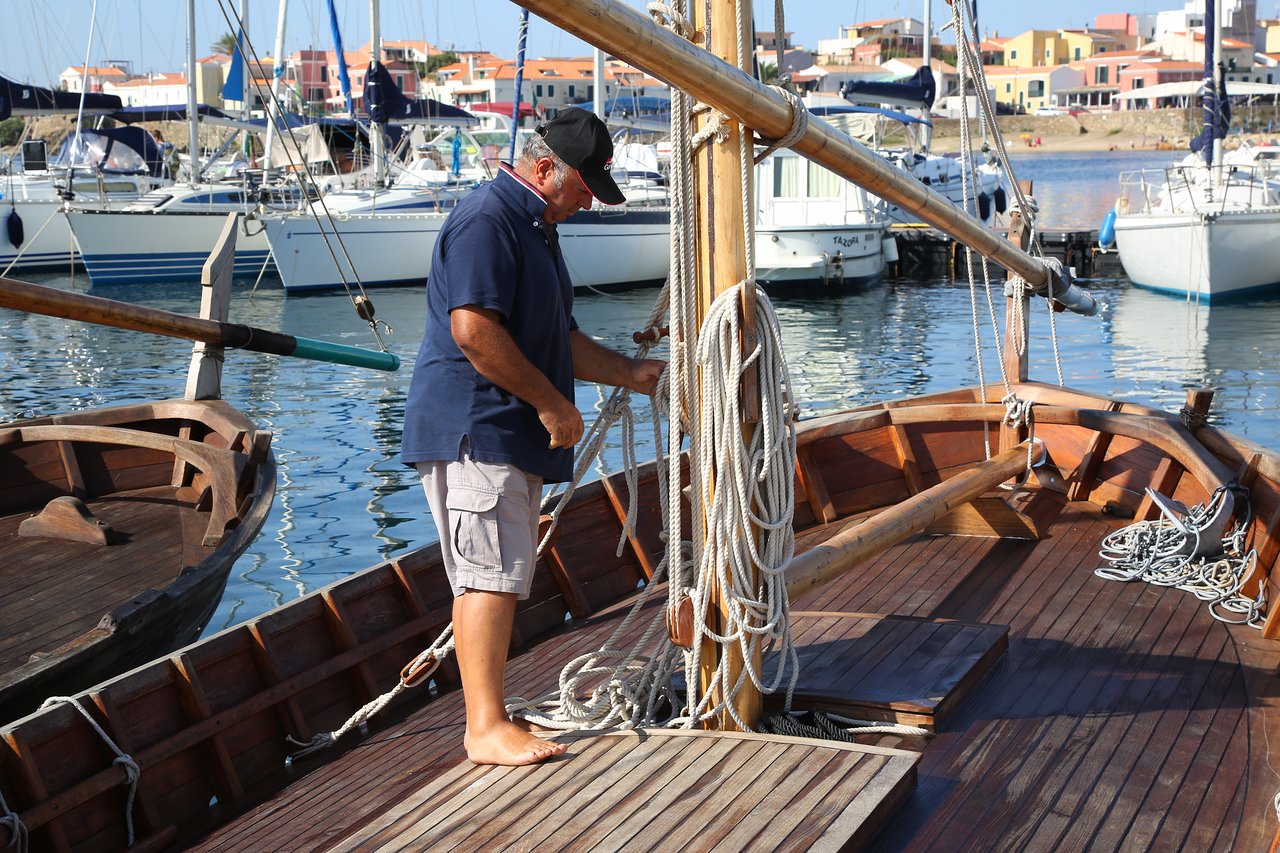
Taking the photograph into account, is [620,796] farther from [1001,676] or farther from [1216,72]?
[1216,72]

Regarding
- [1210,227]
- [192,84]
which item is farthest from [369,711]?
[192,84]

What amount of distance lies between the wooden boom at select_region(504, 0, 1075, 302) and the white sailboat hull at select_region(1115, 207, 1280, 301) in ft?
65.4

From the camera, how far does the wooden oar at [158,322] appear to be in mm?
4715

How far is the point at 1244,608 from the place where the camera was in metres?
4.51

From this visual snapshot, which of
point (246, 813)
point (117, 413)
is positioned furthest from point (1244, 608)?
point (117, 413)

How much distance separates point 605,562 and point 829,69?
306 feet

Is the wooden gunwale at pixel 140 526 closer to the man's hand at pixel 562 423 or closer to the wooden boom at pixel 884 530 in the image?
the man's hand at pixel 562 423

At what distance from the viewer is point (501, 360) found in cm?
306

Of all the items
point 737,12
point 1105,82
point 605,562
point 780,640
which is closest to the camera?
point 737,12

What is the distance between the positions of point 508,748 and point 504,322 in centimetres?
109

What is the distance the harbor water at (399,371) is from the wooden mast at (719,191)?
18.4 ft

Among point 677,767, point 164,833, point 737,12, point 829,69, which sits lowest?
point 164,833

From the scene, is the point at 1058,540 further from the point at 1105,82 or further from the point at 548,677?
the point at 1105,82

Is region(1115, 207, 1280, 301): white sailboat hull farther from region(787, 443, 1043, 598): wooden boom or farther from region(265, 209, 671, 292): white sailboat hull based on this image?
region(787, 443, 1043, 598): wooden boom
